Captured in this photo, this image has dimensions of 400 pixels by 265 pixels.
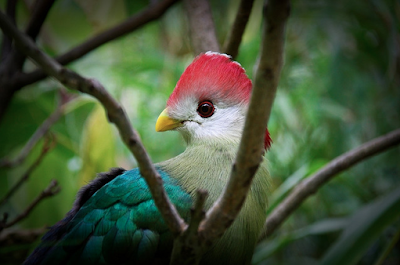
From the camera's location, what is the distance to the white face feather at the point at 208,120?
4.08ft

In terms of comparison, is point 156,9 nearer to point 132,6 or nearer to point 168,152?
point 132,6

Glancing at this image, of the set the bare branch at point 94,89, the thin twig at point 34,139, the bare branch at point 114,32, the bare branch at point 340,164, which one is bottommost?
the bare branch at point 340,164

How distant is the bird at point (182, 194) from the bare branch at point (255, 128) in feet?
0.95

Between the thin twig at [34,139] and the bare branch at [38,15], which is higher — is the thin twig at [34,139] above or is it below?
below

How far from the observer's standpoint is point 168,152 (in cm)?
222

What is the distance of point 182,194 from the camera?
1.07 m

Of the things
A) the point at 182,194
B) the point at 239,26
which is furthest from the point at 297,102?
the point at 182,194

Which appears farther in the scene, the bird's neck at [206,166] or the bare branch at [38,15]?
the bare branch at [38,15]

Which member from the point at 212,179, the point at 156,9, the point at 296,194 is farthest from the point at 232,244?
the point at 156,9

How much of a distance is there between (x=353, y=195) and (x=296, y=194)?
1.07 meters

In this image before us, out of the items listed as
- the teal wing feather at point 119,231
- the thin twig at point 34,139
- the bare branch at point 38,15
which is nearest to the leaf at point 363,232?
the teal wing feather at point 119,231

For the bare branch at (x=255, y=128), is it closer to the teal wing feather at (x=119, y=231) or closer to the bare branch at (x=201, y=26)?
the teal wing feather at (x=119, y=231)

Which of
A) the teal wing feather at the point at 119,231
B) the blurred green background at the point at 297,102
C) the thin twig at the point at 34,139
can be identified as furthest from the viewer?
the blurred green background at the point at 297,102

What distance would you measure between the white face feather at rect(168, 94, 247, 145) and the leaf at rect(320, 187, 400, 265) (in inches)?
22.6
